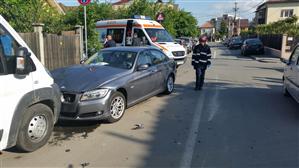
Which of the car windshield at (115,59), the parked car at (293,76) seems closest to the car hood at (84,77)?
the car windshield at (115,59)

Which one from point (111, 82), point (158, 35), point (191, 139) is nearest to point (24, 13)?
point (158, 35)

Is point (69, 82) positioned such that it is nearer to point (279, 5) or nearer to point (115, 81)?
point (115, 81)

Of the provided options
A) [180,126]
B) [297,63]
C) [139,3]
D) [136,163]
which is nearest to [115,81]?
[180,126]

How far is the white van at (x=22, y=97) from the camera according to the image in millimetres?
3934

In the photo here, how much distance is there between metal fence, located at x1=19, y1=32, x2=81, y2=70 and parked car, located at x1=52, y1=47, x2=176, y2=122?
3606mm

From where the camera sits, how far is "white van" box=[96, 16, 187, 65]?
1427cm

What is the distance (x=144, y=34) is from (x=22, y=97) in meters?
10.6

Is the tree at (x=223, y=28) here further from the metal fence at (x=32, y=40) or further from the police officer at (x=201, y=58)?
the metal fence at (x=32, y=40)

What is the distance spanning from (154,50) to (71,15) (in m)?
14.5

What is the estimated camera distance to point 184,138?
5.18 m

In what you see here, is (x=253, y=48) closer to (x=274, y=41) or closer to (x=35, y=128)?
(x=274, y=41)

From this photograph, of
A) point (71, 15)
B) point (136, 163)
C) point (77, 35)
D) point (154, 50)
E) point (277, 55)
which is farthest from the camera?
point (277, 55)

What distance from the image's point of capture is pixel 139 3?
79.2ft

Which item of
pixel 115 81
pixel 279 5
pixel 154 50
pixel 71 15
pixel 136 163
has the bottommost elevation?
pixel 136 163
